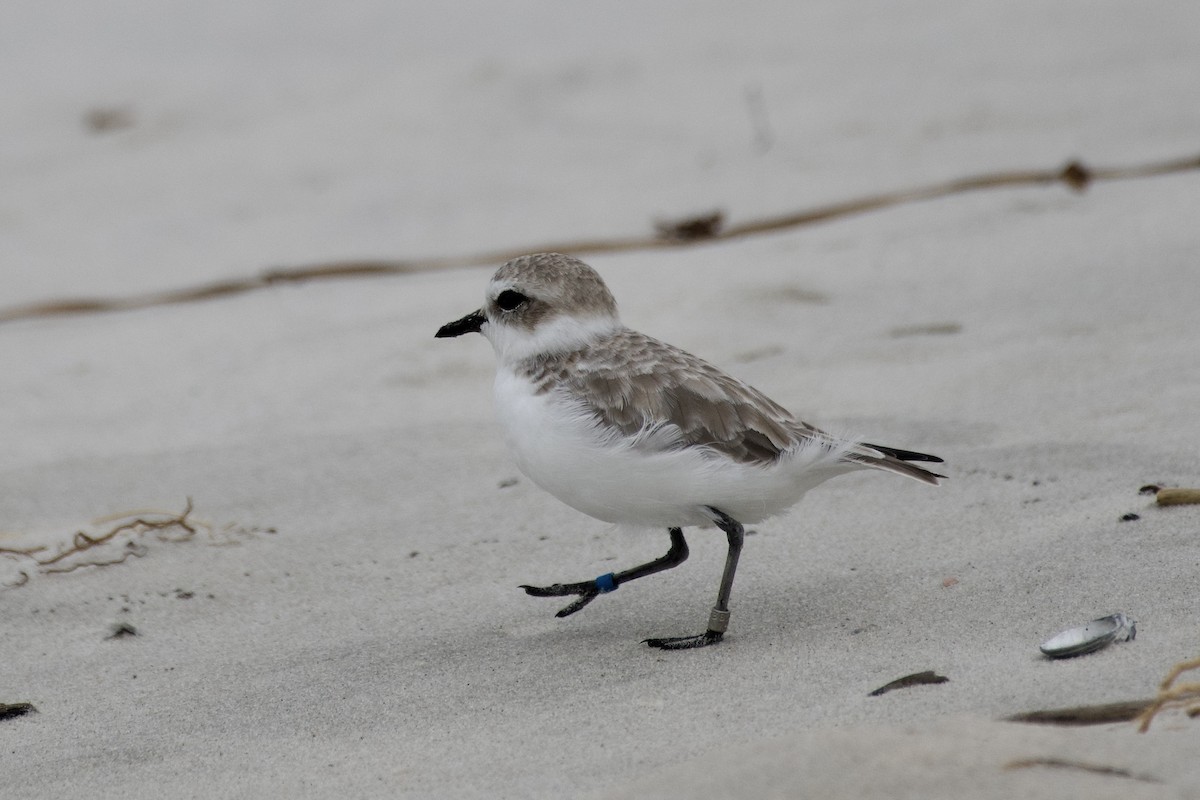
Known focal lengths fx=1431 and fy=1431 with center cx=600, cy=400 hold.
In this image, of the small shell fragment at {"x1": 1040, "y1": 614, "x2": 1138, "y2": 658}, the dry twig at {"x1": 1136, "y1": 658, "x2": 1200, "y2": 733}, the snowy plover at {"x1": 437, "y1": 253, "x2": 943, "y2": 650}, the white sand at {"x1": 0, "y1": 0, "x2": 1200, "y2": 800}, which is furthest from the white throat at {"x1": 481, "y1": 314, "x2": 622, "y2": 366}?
the dry twig at {"x1": 1136, "y1": 658, "x2": 1200, "y2": 733}

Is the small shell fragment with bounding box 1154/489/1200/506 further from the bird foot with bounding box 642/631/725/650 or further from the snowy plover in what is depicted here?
the bird foot with bounding box 642/631/725/650

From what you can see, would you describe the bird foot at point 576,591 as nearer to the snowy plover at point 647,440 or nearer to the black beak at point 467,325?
the snowy plover at point 647,440

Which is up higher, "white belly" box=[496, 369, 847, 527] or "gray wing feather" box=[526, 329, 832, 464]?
"gray wing feather" box=[526, 329, 832, 464]

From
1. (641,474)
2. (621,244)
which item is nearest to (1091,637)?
(641,474)

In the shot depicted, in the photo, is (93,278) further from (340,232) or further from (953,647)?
(953,647)

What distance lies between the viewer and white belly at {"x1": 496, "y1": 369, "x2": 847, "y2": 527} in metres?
3.51

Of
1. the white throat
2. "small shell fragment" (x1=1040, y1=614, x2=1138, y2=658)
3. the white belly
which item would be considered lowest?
"small shell fragment" (x1=1040, y1=614, x2=1138, y2=658)

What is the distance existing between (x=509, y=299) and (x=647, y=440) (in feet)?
2.23

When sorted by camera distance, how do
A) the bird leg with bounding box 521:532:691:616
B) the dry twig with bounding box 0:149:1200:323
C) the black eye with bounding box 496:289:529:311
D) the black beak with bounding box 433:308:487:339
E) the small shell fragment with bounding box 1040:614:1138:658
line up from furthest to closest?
the dry twig with bounding box 0:149:1200:323 < the black beak with bounding box 433:308:487:339 < the black eye with bounding box 496:289:529:311 < the bird leg with bounding box 521:532:691:616 < the small shell fragment with bounding box 1040:614:1138:658

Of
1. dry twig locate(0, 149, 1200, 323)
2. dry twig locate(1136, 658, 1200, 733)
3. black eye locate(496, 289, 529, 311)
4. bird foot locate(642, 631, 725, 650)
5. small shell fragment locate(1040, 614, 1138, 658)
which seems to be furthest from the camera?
dry twig locate(0, 149, 1200, 323)

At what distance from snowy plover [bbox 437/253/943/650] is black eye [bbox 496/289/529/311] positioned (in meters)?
0.04

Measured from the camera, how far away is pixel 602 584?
376cm

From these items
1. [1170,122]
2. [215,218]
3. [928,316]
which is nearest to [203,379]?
[215,218]

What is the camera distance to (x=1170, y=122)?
289 inches
